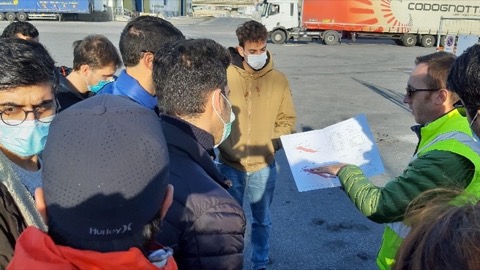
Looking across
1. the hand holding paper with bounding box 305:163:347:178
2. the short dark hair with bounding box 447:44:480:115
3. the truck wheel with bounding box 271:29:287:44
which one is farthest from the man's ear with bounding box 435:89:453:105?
the truck wheel with bounding box 271:29:287:44

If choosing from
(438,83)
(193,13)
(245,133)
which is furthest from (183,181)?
(193,13)

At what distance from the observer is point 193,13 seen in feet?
239

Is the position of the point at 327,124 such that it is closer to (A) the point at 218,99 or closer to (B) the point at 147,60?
(B) the point at 147,60

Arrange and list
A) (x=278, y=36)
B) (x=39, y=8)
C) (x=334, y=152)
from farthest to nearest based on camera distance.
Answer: (x=39, y=8)
(x=278, y=36)
(x=334, y=152)

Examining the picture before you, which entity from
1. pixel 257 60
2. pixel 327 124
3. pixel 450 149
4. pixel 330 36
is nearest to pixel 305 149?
pixel 450 149

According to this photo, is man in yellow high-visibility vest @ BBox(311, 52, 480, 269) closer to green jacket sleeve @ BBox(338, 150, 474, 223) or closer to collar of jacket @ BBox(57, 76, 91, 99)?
green jacket sleeve @ BBox(338, 150, 474, 223)

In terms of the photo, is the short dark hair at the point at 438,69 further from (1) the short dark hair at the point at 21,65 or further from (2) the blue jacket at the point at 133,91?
(1) the short dark hair at the point at 21,65

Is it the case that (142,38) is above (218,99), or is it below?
above

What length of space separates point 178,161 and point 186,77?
347 millimetres

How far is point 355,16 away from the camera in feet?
85.6

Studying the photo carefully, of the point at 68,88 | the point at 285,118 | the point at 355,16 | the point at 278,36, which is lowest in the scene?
the point at 278,36

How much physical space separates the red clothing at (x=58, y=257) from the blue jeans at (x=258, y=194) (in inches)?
92.2

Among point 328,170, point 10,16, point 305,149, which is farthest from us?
point 10,16

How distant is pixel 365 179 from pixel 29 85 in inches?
58.7
